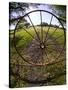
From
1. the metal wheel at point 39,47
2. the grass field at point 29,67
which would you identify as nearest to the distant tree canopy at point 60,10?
the metal wheel at point 39,47

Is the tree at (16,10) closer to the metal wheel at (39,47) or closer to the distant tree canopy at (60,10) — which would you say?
the metal wheel at (39,47)

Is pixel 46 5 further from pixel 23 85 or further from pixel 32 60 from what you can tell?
pixel 23 85

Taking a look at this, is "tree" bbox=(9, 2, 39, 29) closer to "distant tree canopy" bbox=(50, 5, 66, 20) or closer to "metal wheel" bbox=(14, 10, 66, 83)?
"metal wheel" bbox=(14, 10, 66, 83)

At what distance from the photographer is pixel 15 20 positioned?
2184 millimetres

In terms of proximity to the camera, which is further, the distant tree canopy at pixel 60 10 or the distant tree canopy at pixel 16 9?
the distant tree canopy at pixel 60 10

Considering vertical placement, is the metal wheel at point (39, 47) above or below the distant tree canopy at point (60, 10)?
below

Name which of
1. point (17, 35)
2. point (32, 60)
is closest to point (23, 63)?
point (32, 60)

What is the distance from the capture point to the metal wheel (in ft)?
7.20

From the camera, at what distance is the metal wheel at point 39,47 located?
2.20 m

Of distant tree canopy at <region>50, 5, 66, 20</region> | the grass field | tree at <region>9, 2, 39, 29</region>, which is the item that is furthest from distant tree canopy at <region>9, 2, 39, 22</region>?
distant tree canopy at <region>50, 5, 66, 20</region>

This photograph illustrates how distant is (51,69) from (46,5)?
710 millimetres

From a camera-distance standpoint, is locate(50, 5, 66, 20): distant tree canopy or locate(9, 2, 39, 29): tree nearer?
locate(9, 2, 39, 29): tree

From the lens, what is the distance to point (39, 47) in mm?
2248

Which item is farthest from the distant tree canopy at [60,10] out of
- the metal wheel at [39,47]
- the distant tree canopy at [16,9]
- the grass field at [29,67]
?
the distant tree canopy at [16,9]
